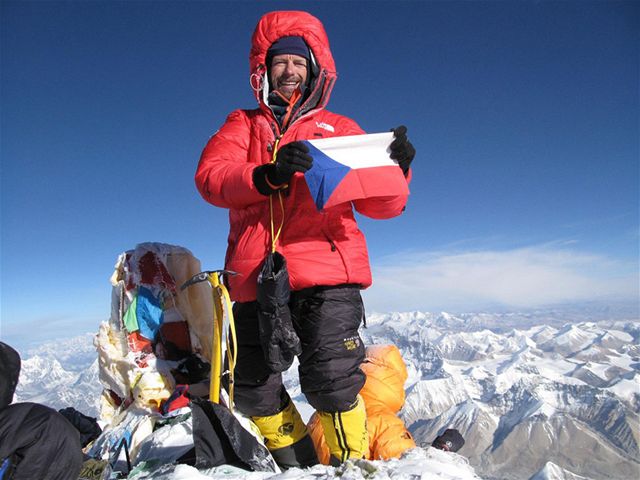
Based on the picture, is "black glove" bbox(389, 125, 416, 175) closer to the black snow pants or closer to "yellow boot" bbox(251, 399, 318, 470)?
the black snow pants

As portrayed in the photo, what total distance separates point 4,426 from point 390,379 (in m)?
4.20

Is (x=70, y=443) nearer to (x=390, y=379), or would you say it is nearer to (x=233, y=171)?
(x=233, y=171)

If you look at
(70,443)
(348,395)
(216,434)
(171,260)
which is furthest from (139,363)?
(348,395)

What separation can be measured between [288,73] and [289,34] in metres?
0.39

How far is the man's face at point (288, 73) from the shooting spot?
3.37m

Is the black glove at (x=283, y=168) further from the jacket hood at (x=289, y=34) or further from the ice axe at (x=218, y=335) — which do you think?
the jacket hood at (x=289, y=34)

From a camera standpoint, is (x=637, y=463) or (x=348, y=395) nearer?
(x=348, y=395)

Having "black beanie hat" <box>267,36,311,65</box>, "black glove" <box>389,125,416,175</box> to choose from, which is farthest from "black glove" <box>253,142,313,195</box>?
"black beanie hat" <box>267,36,311,65</box>

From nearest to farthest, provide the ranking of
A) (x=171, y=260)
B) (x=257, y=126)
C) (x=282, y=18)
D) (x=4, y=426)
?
(x=4, y=426)
(x=257, y=126)
(x=282, y=18)
(x=171, y=260)

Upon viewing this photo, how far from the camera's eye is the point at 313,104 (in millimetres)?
3291

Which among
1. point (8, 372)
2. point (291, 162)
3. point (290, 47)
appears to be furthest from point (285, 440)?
point (290, 47)

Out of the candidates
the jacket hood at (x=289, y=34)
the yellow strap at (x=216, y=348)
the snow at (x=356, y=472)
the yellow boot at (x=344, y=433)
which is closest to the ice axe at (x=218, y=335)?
the yellow strap at (x=216, y=348)

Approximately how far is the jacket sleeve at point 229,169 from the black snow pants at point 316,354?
821mm

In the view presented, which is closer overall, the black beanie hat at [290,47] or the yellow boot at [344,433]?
the yellow boot at [344,433]
